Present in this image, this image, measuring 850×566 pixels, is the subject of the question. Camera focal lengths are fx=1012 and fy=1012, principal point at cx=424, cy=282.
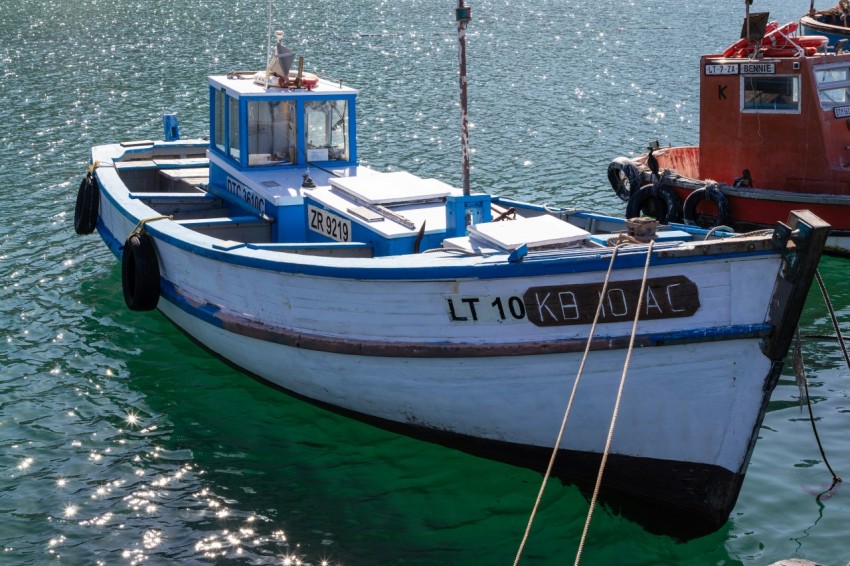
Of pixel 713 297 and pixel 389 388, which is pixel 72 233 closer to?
pixel 389 388

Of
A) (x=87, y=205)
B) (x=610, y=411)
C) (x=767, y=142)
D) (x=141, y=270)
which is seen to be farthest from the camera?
(x=767, y=142)

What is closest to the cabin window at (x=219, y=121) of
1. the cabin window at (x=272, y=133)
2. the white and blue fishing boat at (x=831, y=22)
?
the cabin window at (x=272, y=133)

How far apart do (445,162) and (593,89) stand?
12.2 meters

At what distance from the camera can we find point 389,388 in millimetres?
10344

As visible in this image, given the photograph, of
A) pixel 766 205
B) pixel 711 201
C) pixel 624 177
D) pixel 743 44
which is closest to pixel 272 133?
pixel 711 201

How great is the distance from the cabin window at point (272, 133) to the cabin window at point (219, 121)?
2.87 ft

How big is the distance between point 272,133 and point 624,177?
895 cm

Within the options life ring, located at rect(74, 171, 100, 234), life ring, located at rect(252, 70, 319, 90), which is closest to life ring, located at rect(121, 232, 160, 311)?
life ring, located at rect(252, 70, 319, 90)

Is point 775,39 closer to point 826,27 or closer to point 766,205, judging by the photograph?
point 766,205

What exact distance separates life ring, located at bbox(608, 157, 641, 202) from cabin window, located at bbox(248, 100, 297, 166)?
27.1 feet

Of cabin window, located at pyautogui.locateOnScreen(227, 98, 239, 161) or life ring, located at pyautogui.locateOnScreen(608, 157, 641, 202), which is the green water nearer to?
life ring, located at pyautogui.locateOnScreen(608, 157, 641, 202)

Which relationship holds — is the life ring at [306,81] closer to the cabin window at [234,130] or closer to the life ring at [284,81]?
the life ring at [284,81]

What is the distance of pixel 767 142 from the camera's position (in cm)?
1830

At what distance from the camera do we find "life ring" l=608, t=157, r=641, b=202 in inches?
781
